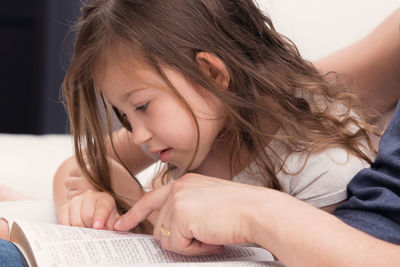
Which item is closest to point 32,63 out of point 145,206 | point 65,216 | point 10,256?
point 65,216

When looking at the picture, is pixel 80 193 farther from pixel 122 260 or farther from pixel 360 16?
pixel 360 16

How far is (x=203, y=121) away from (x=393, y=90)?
0.37 meters

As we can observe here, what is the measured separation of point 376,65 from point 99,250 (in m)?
0.58

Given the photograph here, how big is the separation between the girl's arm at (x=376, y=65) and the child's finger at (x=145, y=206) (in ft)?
1.36

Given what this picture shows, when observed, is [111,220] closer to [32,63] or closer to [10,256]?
[10,256]

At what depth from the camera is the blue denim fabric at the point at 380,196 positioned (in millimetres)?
796

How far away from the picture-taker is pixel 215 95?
36.0 inches

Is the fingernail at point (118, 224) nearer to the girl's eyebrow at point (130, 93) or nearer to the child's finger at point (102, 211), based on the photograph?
the child's finger at point (102, 211)

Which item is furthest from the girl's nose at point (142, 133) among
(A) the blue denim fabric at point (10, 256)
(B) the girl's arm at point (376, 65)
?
(B) the girl's arm at point (376, 65)

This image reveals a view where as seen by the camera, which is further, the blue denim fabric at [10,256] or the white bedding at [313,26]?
the white bedding at [313,26]

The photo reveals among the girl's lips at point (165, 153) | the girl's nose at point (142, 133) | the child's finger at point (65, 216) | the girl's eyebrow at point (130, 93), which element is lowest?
the child's finger at point (65, 216)

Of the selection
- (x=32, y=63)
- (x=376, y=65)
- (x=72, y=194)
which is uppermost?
(x=376, y=65)

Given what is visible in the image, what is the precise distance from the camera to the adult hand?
75cm

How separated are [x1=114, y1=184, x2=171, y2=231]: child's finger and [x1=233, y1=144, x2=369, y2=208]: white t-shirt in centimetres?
19
